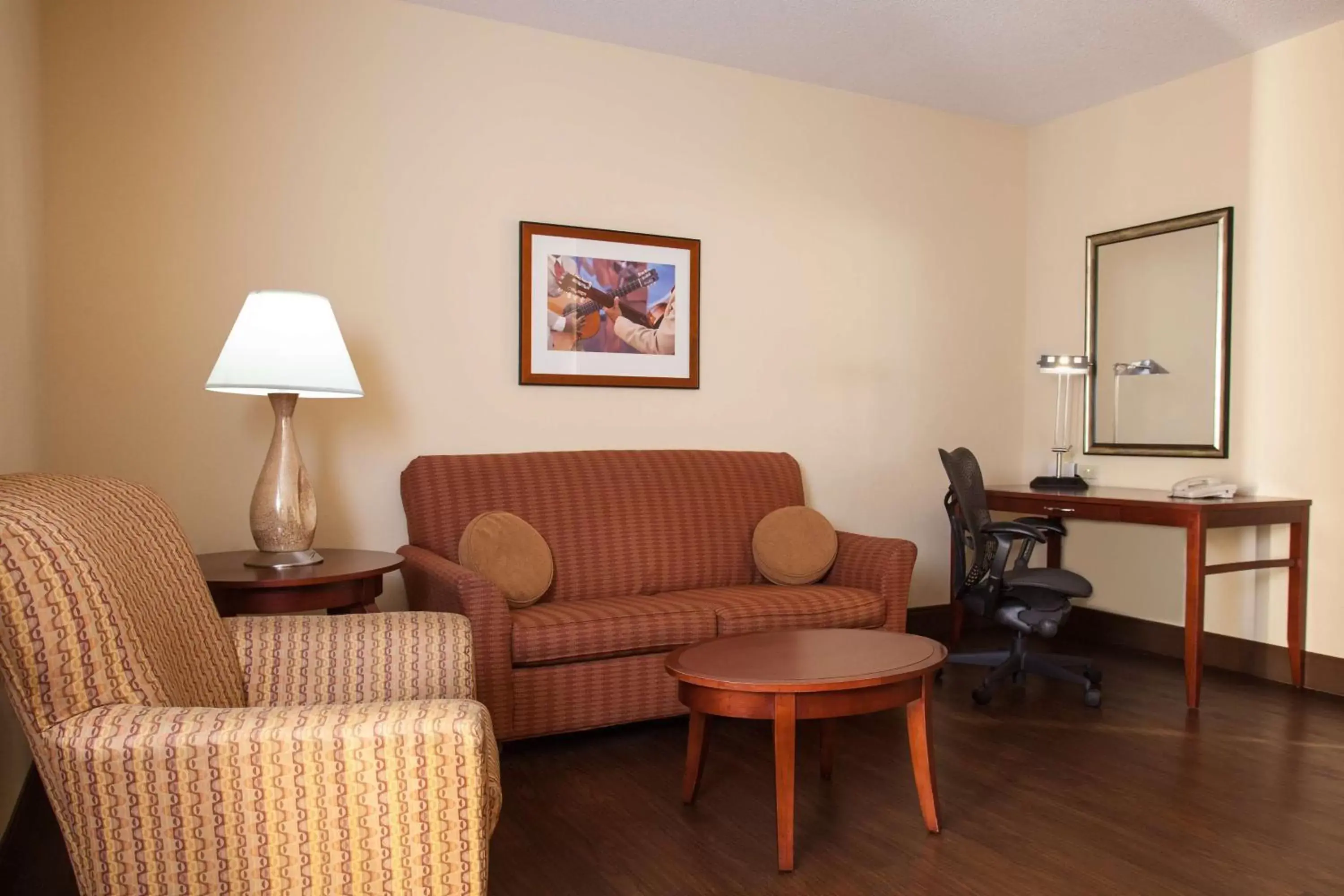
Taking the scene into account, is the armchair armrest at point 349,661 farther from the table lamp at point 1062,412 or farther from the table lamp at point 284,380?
the table lamp at point 1062,412

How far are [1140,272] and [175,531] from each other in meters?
4.32

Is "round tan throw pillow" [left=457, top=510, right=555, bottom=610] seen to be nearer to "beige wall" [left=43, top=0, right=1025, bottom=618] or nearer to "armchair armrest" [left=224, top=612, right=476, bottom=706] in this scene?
"beige wall" [left=43, top=0, right=1025, bottom=618]

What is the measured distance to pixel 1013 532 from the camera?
3.61 metres

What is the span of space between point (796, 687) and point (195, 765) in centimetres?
132

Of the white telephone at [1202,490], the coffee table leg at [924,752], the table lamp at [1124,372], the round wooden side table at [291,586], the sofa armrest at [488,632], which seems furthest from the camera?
the table lamp at [1124,372]

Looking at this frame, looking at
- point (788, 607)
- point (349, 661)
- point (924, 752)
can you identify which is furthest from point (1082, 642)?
point (349, 661)

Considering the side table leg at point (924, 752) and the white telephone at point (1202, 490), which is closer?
the side table leg at point (924, 752)

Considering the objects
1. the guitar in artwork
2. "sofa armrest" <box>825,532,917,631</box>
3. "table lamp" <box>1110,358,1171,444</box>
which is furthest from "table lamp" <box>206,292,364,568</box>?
"table lamp" <box>1110,358,1171,444</box>

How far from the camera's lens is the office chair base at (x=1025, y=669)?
359cm

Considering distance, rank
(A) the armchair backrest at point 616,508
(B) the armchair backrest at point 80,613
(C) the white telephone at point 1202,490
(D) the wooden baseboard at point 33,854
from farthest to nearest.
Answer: (C) the white telephone at point 1202,490 → (A) the armchair backrest at point 616,508 → (D) the wooden baseboard at point 33,854 → (B) the armchair backrest at point 80,613

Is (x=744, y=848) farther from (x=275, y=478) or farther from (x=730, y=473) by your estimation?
(x=730, y=473)

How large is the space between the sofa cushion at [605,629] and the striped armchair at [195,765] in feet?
5.08

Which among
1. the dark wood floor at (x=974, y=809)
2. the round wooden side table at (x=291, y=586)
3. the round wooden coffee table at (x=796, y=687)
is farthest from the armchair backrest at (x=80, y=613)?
the round wooden coffee table at (x=796, y=687)

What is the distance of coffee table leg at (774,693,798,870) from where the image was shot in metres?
2.22
